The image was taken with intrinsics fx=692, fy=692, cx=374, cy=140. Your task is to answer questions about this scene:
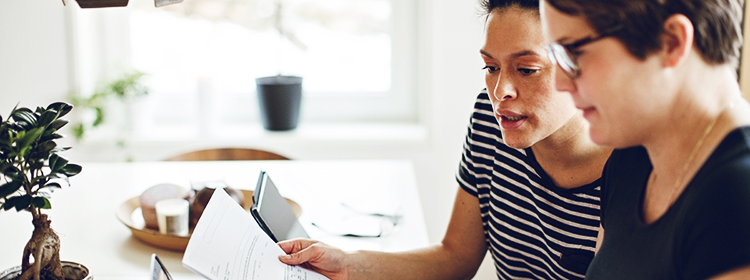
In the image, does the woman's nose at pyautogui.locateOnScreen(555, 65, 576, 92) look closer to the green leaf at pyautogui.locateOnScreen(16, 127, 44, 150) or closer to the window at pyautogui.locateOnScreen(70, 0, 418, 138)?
the green leaf at pyautogui.locateOnScreen(16, 127, 44, 150)

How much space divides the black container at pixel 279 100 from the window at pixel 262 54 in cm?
16

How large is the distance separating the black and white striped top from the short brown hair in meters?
0.49

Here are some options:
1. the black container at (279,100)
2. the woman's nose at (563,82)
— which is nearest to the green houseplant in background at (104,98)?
the black container at (279,100)

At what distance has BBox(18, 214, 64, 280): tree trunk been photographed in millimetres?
1001

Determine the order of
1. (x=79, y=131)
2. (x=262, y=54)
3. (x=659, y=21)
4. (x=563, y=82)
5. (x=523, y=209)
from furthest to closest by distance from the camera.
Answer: (x=262, y=54), (x=79, y=131), (x=523, y=209), (x=563, y=82), (x=659, y=21)

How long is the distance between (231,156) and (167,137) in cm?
48

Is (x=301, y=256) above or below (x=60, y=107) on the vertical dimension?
below

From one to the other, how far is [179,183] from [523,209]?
939 millimetres

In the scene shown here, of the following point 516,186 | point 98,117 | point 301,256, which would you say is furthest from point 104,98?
point 516,186

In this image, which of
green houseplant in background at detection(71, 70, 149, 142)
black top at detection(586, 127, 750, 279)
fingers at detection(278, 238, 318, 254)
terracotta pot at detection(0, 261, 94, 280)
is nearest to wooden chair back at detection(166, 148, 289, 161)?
green houseplant in background at detection(71, 70, 149, 142)

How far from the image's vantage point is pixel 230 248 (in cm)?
101

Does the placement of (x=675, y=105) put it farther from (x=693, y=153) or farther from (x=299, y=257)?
(x=299, y=257)

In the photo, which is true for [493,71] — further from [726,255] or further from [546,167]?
[726,255]

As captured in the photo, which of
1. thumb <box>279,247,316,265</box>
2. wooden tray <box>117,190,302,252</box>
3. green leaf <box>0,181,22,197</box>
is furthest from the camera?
wooden tray <box>117,190,302,252</box>
